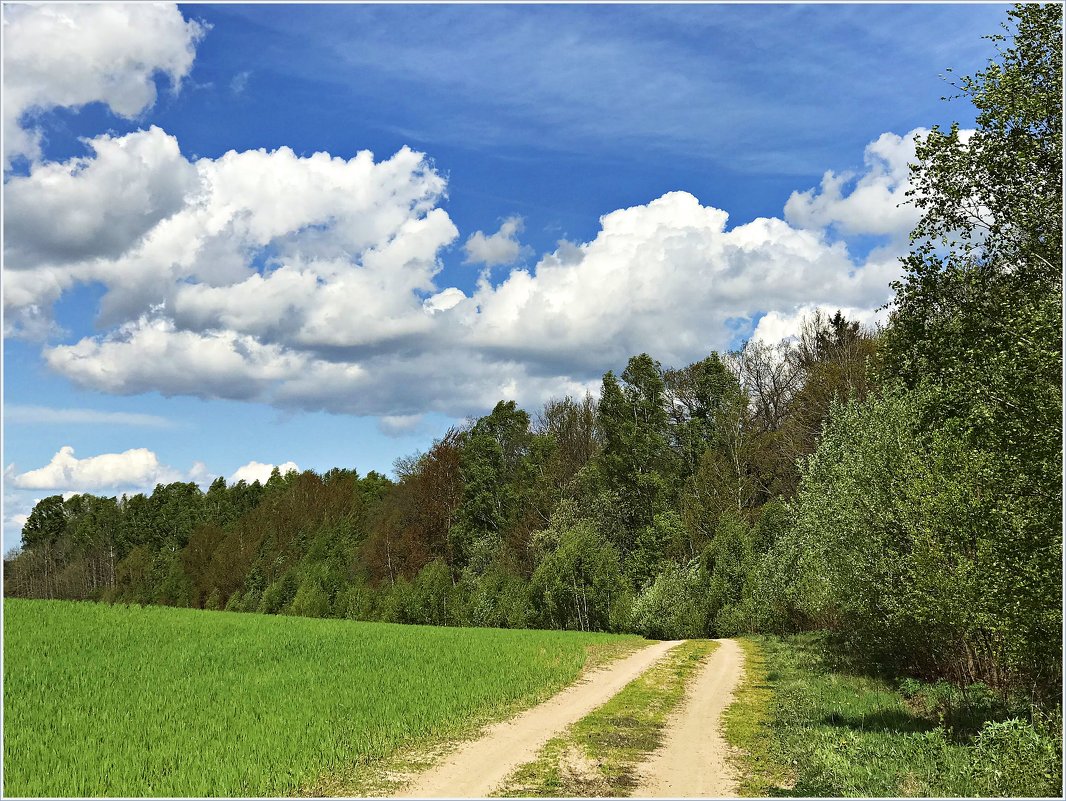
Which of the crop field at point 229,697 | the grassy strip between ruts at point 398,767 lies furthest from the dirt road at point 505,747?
the crop field at point 229,697

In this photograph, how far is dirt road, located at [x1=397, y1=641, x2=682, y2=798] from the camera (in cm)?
Result: 1267

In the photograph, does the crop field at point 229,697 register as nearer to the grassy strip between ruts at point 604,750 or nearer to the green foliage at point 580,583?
the grassy strip between ruts at point 604,750

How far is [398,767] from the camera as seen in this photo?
13898 millimetres

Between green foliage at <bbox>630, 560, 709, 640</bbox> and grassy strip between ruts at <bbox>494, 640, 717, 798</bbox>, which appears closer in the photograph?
grassy strip between ruts at <bbox>494, 640, 717, 798</bbox>

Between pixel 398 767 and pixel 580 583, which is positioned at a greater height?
pixel 398 767

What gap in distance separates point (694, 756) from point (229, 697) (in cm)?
1172

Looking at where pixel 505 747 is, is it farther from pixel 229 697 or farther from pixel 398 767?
pixel 229 697

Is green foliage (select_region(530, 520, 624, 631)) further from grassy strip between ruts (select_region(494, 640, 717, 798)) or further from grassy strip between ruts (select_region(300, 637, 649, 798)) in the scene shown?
grassy strip between ruts (select_region(300, 637, 649, 798))

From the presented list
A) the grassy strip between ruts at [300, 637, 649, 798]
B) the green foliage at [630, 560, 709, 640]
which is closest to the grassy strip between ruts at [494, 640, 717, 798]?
the grassy strip between ruts at [300, 637, 649, 798]

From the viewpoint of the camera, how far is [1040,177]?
16.8 m

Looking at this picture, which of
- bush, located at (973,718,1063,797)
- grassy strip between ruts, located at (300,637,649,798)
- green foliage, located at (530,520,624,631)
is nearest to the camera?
bush, located at (973,718,1063,797)

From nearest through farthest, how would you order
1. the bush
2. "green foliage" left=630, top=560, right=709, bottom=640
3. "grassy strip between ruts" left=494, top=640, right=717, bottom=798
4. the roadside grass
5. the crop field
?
the bush
the roadside grass
"grassy strip between ruts" left=494, top=640, right=717, bottom=798
the crop field
"green foliage" left=630, top=560, right=709, bottom=640

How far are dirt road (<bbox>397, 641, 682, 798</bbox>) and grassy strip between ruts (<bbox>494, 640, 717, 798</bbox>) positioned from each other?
0.30 meters

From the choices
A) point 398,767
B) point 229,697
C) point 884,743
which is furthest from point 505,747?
point 229,697
